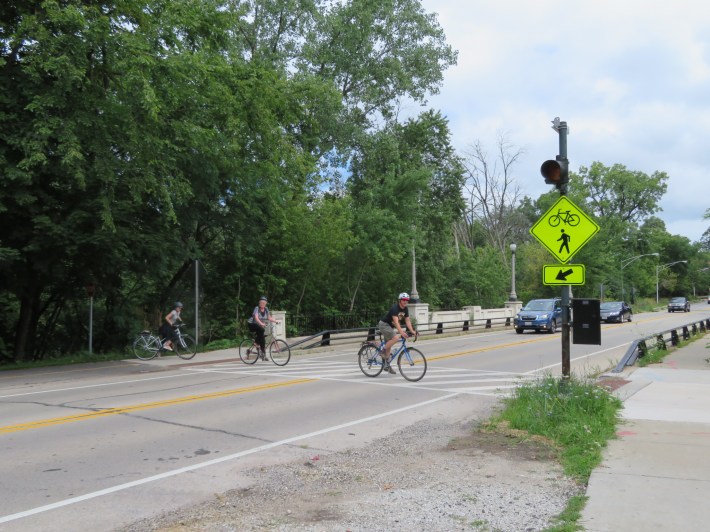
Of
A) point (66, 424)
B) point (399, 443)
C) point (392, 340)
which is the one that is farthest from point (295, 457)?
point (392, 340)

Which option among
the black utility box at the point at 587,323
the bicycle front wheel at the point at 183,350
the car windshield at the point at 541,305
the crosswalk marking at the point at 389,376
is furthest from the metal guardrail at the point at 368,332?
the black utility box at the point at 587,323

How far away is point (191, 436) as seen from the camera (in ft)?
25.0

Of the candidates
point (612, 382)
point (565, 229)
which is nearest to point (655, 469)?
point (565, 229)

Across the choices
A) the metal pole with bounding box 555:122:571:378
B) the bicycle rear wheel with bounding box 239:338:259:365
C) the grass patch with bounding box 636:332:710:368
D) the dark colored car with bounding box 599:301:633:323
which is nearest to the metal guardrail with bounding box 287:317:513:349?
the bicycle rear wheel with bounding box 239:338:259:365

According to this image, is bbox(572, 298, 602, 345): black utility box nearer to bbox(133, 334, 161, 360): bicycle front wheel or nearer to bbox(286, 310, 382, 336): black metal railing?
bbox(133, 334, 161, 360): bicycle front wheel

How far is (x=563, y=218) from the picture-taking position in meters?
9.19

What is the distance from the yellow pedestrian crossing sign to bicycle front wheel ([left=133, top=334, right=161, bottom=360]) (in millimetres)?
13021

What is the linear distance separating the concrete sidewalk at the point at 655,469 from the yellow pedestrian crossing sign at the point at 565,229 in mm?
2541

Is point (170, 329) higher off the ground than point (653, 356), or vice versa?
point (170, 329)

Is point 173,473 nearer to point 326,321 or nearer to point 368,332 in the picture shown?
point 368,332

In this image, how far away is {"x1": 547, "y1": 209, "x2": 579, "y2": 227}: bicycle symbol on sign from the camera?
9094 mm

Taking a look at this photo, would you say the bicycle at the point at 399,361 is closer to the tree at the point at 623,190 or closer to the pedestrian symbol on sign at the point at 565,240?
the pedestrian symbol on sign at the point at 565,240

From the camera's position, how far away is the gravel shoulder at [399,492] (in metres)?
4.60

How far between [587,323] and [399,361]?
4.86 m
